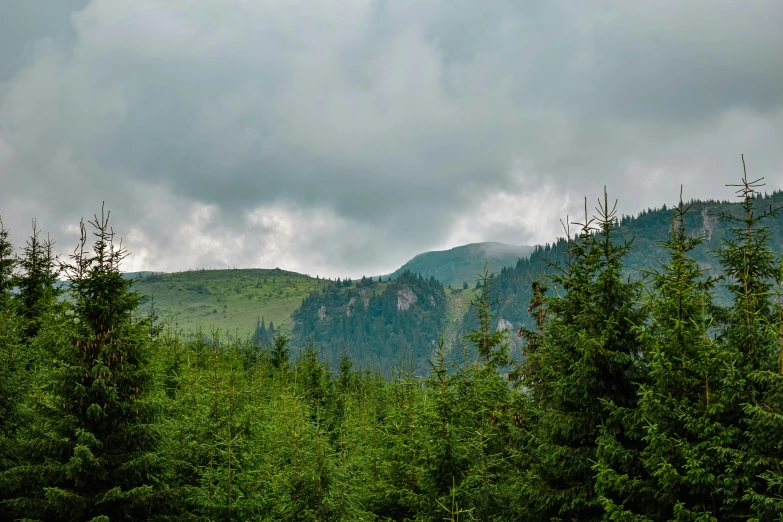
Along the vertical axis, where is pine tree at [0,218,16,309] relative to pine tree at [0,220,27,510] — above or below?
above

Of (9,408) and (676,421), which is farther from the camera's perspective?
(9,408)

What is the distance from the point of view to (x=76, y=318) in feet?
52.0

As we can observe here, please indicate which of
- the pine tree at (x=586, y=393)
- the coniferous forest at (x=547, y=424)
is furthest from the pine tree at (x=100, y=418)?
the pine tree at (x=586, y=393)

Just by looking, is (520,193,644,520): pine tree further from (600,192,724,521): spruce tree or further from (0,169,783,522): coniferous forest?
(600,192,724,521): spruce tree

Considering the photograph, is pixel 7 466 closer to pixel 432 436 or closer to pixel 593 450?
pixel 432 436

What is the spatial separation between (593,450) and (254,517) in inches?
386

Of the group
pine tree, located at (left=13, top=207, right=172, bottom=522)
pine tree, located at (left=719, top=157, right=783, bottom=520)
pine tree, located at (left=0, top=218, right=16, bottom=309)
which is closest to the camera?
pine tree, located at (left=719, top=157, right=783, bottom=520)

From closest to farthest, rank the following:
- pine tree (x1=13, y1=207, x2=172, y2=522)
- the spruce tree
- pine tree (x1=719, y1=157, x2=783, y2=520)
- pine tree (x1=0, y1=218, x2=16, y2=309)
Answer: pine tree (x1=719, y1=157, x2=783, y2=520)
the spruce tree
pine tree (x1=13, y1=207, x2=172, y2=522)
pine tree (x1=0, y1=218, x2=16, y2=309)

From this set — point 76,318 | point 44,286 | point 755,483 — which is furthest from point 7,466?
point 44,286

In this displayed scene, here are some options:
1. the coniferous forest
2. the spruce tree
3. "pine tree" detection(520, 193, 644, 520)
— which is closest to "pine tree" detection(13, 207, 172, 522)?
the coniferous forest

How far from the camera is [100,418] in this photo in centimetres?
1484

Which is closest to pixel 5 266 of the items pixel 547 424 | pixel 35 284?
pixel 35 284

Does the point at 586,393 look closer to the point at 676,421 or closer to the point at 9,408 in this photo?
the point at 676,421

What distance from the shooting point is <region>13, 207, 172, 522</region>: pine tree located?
14.1 metres
